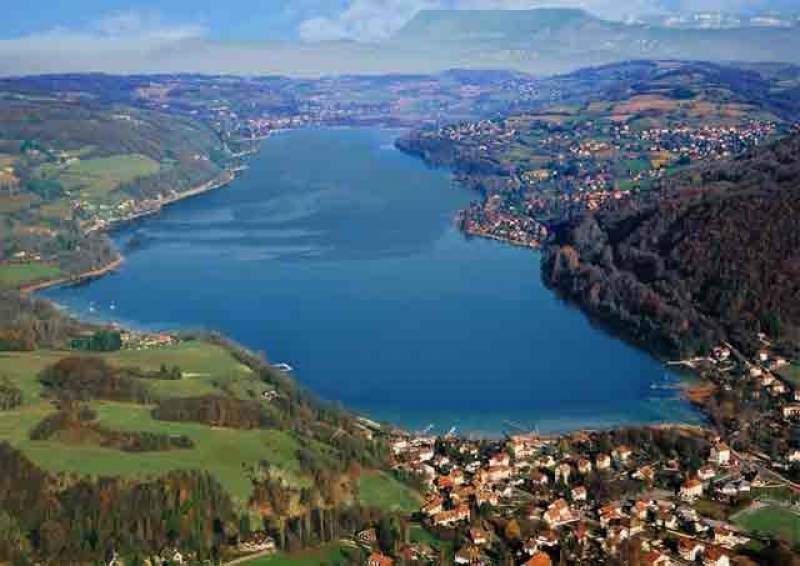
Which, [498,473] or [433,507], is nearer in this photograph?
[433,507]

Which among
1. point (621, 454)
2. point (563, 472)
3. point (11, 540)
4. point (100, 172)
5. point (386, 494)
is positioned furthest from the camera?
point (100, 172)

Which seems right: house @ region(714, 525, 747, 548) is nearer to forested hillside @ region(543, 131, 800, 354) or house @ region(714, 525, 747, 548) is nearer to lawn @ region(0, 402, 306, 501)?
lawn @ region(0, 402, 306, 501)

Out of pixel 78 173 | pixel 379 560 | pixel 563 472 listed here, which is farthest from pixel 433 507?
pixel 78 173

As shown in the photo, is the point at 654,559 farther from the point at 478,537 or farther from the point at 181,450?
the point at 181,450

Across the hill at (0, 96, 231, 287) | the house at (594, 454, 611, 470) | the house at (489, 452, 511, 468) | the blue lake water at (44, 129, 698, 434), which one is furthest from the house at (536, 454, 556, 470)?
the hill at (0, 96, 231, 287)

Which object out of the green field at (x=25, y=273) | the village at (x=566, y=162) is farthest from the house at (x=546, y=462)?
the village at (x=566, y=162)
